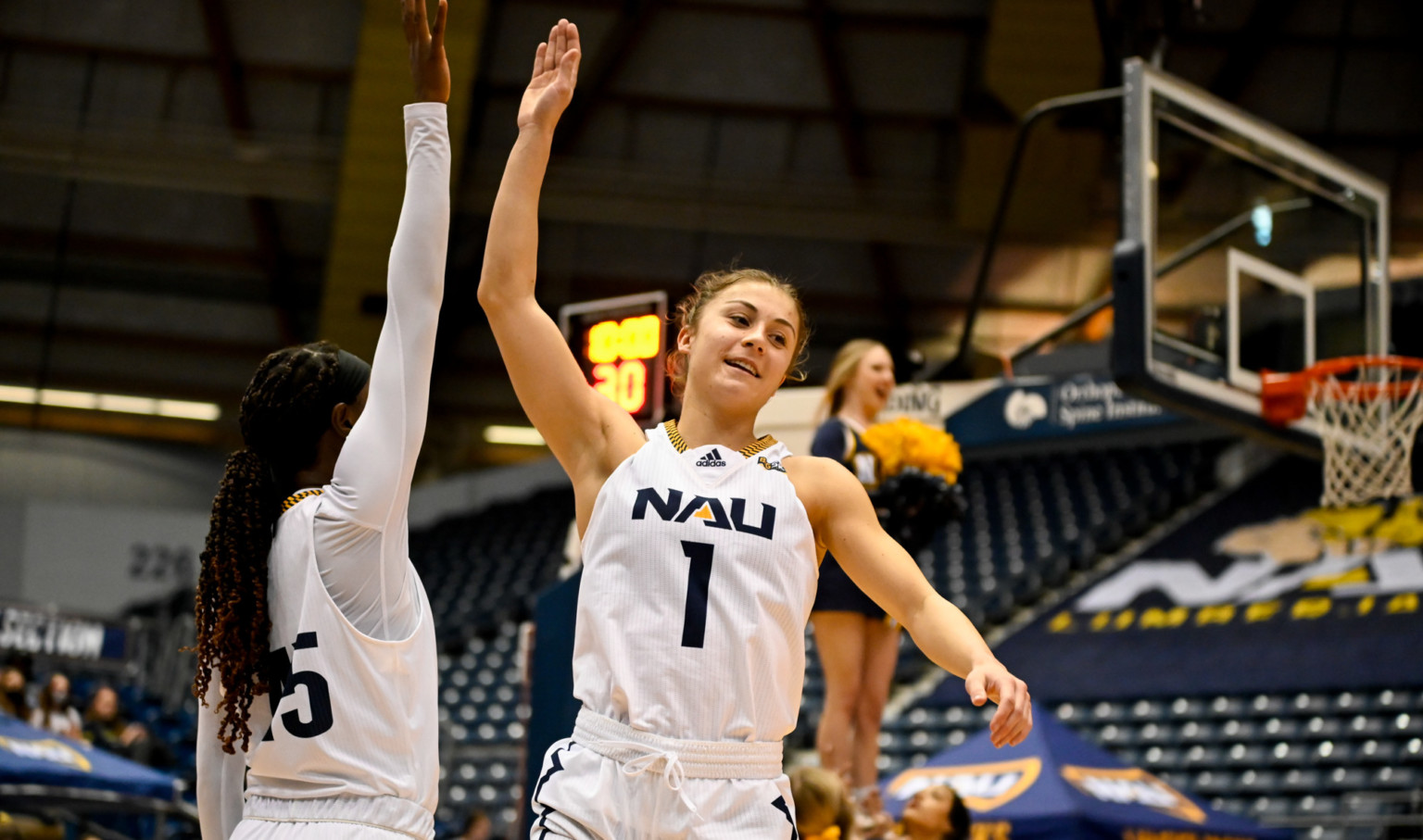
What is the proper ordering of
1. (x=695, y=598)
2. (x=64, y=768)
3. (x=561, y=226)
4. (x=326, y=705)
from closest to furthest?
(x=326, y=705)
(x=695, y=598)
(x=64, y=768)
(x=561, y=226)

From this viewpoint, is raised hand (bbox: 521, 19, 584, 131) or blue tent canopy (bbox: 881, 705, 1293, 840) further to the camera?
blue tent canopy (bbox: 881, 705, 1293, 840)

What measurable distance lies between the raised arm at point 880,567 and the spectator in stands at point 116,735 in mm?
8457

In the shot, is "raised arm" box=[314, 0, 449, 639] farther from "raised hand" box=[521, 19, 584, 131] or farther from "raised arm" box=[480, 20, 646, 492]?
"raised hand" box=[521, 19, 584, 131]

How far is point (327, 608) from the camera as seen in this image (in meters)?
2.45

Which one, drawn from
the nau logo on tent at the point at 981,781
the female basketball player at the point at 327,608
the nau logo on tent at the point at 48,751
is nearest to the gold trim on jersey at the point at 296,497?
the female basketball player at the point at 327,608

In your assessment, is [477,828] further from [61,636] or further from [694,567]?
[694,567]

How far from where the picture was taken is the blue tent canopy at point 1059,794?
273 inches

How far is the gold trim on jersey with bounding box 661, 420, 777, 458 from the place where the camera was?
2760mm

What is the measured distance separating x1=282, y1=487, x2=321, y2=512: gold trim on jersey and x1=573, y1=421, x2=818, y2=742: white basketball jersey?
50 cm

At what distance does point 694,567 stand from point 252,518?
0.78 meters

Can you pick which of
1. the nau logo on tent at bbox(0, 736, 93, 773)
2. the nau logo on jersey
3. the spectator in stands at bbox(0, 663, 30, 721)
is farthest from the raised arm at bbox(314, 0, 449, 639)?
the spectator in stands at bbox(0, 663, 30, 721)

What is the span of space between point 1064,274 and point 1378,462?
10.3m

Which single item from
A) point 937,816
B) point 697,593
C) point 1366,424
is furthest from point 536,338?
point 1366,424

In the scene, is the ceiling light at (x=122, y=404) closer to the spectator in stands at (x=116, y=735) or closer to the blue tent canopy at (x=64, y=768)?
the spectator in stands at (x=116, y=735)
